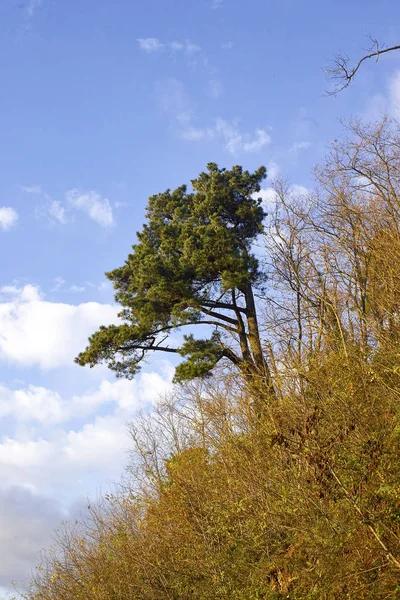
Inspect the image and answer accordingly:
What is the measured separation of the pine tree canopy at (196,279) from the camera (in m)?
18.9

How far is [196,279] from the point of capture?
1961 centimetres

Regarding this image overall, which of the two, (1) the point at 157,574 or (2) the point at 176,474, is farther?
(2) the point at 176,474

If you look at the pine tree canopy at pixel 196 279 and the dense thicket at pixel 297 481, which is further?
the pine tree canopy at pixel 196 279

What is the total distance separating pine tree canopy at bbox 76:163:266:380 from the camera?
18.9 m

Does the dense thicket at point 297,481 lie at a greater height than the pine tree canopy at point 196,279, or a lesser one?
lesser

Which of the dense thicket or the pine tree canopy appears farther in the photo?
the pine tree canopy

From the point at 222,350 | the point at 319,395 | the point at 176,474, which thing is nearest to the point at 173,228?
the point at 222,350

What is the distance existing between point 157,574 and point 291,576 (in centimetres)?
326

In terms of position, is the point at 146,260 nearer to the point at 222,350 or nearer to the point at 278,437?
the point at 222,350

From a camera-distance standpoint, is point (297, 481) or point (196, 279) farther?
point (196, 279)

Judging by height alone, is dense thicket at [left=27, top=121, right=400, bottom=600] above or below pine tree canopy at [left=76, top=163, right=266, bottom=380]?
below

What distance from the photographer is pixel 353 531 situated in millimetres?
8844

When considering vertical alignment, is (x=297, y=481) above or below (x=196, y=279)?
below

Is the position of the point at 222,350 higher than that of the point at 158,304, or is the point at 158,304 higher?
the point at 158,304
